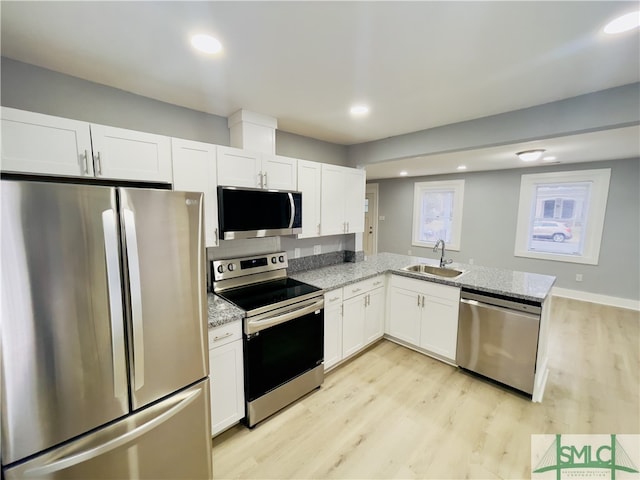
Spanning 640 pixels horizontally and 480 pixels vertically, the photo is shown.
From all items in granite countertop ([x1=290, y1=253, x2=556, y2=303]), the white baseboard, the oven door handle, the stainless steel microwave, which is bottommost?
the white baseboard

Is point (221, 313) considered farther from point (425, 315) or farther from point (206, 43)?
point (425, 315)

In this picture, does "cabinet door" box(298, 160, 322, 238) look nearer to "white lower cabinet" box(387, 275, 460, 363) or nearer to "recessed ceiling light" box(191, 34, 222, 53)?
"white lower cabinet" box(387, 275, 460, 363)

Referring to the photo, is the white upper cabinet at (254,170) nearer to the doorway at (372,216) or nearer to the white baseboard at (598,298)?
the white baseboard at (598,298)

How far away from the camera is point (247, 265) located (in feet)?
8.20

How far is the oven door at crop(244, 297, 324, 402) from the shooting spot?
1.92 m

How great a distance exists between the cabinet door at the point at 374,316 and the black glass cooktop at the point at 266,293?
35.7 inches

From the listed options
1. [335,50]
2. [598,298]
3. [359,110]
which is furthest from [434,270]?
[598,298]

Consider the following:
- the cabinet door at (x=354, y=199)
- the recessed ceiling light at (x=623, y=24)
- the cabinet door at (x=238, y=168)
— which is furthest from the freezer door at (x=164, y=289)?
the recessed ceiling light at (x=623, y=24)

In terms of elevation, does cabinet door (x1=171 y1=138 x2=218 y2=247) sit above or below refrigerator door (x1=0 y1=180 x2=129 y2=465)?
above

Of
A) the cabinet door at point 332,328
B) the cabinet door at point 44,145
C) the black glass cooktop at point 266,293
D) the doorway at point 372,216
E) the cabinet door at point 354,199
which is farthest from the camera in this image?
the doorway at point 372,216

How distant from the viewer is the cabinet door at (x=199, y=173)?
1904mm

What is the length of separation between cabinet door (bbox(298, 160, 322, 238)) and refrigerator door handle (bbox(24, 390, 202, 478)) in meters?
1.72

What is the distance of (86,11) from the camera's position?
1.21 metres

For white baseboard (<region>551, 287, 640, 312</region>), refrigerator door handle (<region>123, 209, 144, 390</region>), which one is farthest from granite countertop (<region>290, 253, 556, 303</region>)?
white baseboard (<region>551, 287, 640, 312</region>)
